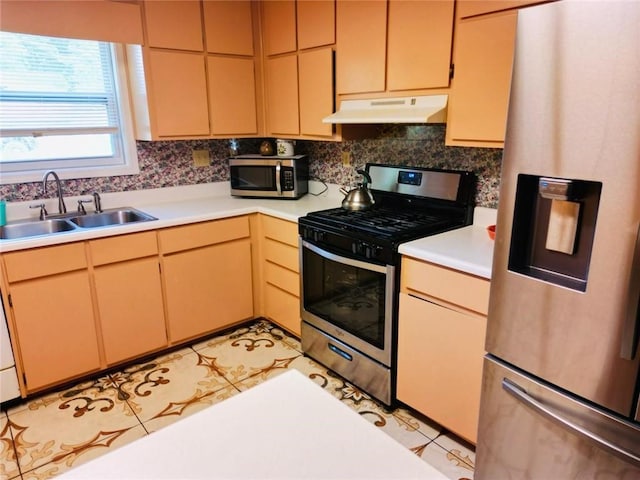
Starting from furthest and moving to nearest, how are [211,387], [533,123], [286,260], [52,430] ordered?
[286,260], [211,387], [52,430], [533,123]

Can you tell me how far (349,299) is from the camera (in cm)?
226

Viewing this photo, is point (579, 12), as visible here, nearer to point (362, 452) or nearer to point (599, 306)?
point (599, 306)

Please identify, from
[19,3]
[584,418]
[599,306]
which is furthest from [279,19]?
[584,418]

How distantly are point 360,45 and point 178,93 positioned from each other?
3.96 ft

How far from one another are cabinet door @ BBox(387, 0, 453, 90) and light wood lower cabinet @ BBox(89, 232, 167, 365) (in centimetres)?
163

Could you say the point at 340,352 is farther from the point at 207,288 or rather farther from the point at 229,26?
the point at 229,26

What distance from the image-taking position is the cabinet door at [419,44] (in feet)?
6.33

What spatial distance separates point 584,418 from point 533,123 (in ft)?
2.90

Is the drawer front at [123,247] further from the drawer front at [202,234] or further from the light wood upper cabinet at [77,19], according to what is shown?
the light wood upper cabinet at [77,19]

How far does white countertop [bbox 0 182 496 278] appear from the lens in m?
1.81

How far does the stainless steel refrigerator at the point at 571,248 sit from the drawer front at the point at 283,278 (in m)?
1.43

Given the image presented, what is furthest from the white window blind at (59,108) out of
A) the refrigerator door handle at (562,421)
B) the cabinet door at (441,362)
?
the refrigerator door handle at (562,421)

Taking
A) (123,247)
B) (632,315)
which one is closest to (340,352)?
(123,247)

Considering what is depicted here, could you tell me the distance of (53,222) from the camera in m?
2.52
